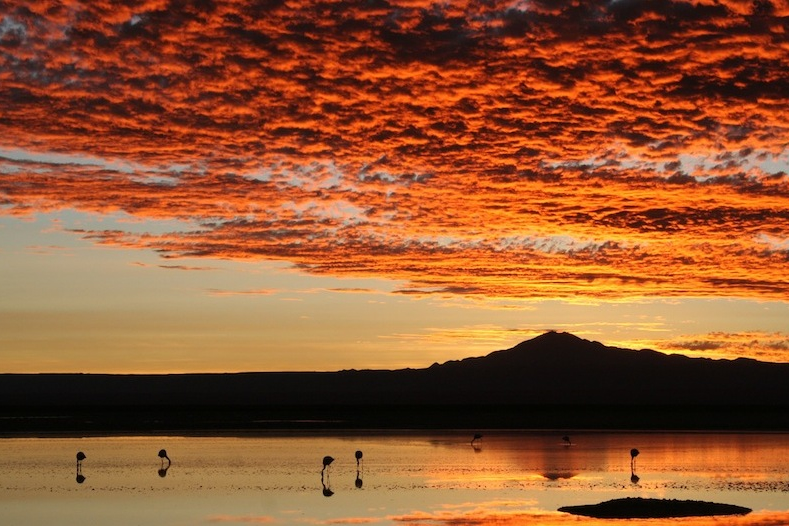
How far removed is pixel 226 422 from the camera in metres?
89.7

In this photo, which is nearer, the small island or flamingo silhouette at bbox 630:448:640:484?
the small island

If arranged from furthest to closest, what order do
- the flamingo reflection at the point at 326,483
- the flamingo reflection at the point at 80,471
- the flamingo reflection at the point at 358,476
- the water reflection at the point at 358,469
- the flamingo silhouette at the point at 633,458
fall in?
the flamingo silhouette at the point at 633,458, the flamingo reflection at the point at 80,471, the water reflection at the point at 358,469, the flamingo reflection at the point at 358,476, the flamingo reflection at the point at 326,483

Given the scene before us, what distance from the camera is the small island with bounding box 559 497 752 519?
33750mm

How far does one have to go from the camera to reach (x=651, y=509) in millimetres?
34688

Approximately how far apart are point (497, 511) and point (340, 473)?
13.0 m

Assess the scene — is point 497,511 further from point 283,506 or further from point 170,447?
point 170,447

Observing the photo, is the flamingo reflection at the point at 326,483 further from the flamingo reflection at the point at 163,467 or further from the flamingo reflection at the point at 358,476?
the flamingo reflection at the point at 163,467

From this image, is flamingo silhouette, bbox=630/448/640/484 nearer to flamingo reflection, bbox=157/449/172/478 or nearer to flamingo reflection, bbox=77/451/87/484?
flamingo reflection, bbox=157/449/172/478

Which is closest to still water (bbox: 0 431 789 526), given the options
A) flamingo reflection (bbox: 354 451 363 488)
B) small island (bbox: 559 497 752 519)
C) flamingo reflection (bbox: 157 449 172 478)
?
flamingo reflection (bbox: 354 451 363 488)

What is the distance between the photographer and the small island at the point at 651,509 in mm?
33750

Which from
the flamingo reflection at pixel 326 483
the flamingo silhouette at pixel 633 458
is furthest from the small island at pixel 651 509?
the flamingo silhouette at pixel 633 458

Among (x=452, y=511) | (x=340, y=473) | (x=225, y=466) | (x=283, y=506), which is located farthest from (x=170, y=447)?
(x=452, y=511)

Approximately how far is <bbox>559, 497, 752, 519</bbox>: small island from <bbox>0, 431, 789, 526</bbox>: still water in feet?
2.72

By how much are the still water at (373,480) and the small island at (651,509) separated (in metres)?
0.83
